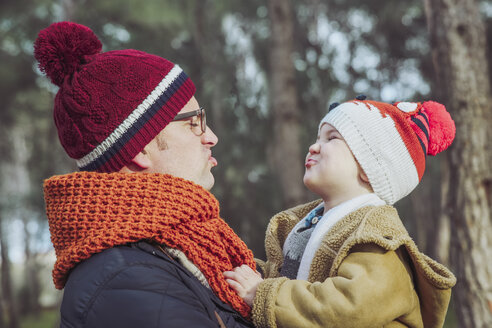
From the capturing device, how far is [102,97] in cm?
161

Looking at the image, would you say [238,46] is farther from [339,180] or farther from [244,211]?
[339,180]

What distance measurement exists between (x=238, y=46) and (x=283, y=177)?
9.35m

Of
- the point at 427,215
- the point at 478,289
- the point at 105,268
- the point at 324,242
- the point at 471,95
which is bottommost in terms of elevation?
the point at 427,215

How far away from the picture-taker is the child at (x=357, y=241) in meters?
1.58

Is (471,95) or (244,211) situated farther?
(244,211)

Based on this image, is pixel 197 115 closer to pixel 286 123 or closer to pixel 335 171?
pixel 335 171

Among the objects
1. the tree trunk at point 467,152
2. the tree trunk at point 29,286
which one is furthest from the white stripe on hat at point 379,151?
the tree trunk at point 29,286

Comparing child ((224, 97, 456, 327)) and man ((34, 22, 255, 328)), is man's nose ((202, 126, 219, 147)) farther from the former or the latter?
child ((224, 97, 456, 327))

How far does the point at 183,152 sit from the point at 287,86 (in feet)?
17.2

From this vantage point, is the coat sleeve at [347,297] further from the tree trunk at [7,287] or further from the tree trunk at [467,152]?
the tree trunk at [7,287]

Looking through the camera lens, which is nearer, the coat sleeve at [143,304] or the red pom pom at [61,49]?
the coat sleeve at [143,304]

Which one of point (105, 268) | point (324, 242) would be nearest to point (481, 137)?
point (324, 242)

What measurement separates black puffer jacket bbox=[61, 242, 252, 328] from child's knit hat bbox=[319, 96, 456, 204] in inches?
35.3

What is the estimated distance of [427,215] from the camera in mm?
14734
